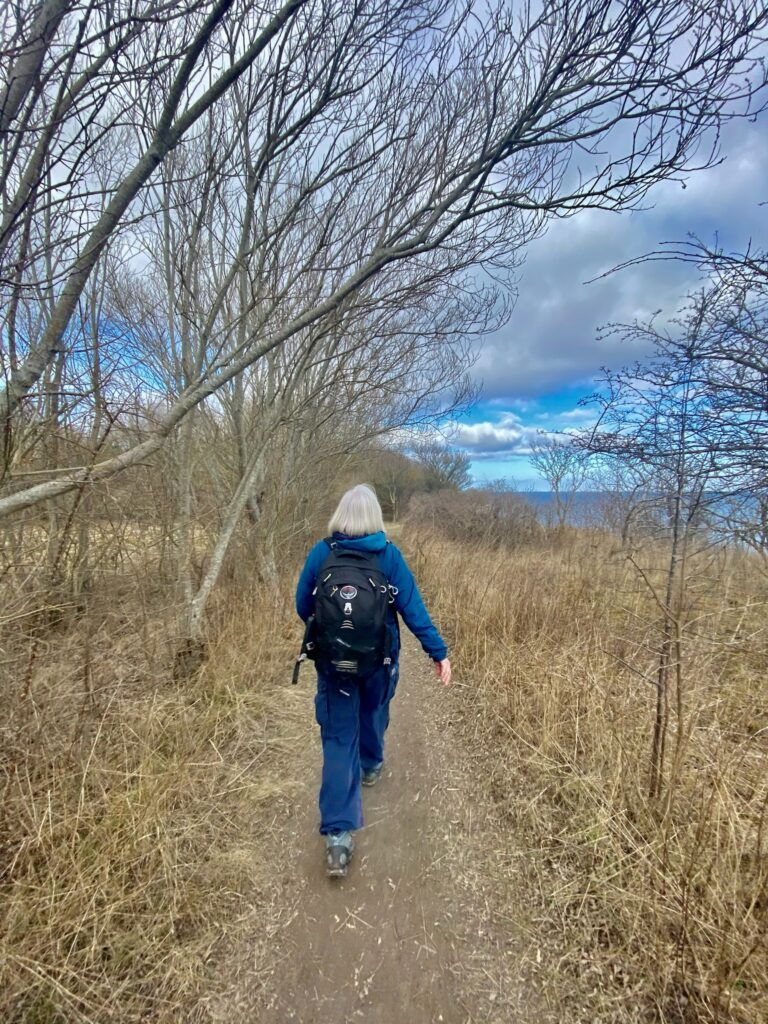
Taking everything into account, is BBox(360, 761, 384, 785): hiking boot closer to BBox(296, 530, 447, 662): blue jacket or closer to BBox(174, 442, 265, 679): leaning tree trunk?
BBox(296, 530, 447, 662): blue jacket

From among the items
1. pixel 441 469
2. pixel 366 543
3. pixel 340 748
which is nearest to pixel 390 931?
pixel 340 748

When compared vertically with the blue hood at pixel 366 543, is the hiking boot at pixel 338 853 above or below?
below

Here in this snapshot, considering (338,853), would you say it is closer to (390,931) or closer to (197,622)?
(390,931)

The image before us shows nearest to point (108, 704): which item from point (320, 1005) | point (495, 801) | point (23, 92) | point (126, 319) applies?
point (320, 1005)

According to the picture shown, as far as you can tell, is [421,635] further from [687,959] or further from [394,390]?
[394,390]

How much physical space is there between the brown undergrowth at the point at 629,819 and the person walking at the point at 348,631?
0.86 meters

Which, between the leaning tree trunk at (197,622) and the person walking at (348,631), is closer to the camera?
the person walking at (348,631)

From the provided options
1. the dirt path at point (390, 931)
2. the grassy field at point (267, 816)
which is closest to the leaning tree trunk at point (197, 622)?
the grassy field at point (267, 816)

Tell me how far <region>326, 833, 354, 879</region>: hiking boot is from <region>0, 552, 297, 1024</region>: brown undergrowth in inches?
13.0

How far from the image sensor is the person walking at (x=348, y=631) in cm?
200

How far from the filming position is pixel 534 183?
279cm

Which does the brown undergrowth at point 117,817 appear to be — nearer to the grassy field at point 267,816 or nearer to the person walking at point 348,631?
the grassy field at point 267,816

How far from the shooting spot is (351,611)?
6.46 feet

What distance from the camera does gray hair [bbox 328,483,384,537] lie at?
2.13 m
